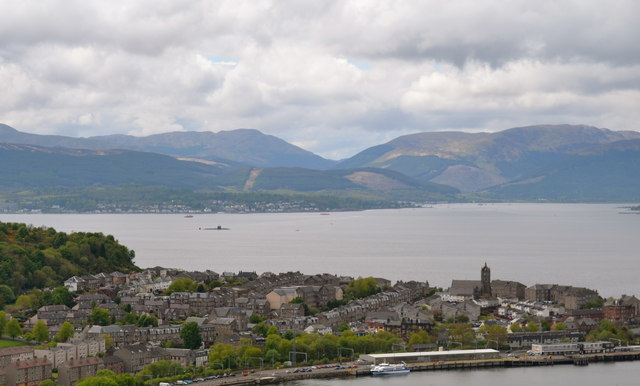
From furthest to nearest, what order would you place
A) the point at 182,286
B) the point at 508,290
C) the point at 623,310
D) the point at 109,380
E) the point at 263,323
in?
the point at 508,290 → the point at 182,286 → the point at 623,310 → the point at 263,323 → the point at 109,380

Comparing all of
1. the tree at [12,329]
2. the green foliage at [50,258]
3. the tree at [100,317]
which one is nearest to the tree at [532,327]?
the tree at [100,317]

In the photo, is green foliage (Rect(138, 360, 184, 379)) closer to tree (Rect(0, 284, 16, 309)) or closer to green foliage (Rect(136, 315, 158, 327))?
green foliage (Rect(136, 315, 158, 327))

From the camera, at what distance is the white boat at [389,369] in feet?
148

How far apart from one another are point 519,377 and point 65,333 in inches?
924

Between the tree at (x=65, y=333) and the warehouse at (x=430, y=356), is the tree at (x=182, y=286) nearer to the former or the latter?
the tree at (x=65, y=333)

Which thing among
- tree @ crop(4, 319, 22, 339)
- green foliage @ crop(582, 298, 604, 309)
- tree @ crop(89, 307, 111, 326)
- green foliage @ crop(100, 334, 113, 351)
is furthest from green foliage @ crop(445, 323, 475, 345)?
tree @ crop(4, 319, 22, 339)

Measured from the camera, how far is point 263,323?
54281 millimetres

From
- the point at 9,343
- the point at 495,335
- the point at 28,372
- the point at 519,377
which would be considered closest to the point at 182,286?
the point at 9,343

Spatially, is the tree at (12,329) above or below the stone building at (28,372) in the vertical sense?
above

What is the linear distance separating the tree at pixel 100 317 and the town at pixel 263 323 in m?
0.08

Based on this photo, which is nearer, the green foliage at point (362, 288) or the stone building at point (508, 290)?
the green foliage at point (362, 288)

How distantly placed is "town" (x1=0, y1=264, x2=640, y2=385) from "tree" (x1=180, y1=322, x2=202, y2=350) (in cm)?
6

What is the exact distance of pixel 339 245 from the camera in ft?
417

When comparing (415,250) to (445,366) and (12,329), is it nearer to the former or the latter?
(445,366)
